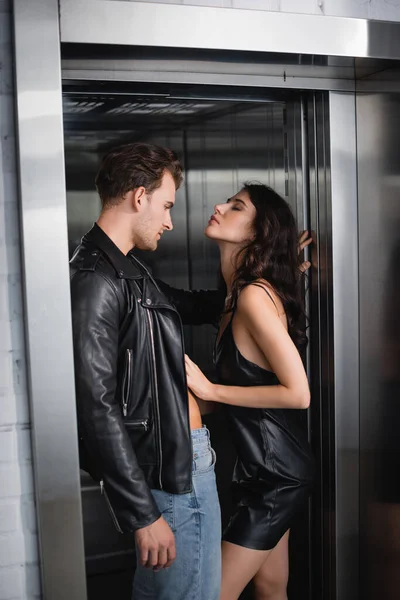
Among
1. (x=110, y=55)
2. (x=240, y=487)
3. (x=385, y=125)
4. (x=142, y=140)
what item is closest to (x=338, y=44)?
(x=385, y=125)

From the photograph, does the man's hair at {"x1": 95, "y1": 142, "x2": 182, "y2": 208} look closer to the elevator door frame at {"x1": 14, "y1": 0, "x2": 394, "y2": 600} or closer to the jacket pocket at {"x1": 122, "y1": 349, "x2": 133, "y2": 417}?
the elevator door frame at {"x1": 14, "y1": 0, "x2": 394, "y2": 600}

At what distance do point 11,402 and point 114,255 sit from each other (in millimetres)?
466

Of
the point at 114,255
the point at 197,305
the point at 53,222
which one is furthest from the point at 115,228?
the point at 197,305

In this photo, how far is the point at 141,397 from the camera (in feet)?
6.09

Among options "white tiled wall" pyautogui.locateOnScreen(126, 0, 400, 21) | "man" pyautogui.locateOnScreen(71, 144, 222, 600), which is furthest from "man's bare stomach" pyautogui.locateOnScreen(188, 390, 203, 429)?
"white tiled wall" pyautogui.locateOnScreen(126, 0, 400, 21)

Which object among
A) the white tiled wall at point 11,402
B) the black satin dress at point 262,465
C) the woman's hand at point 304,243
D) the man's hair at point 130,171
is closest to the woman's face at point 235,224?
the woman's hand at point 304,243

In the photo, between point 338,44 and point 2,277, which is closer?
point 2,277

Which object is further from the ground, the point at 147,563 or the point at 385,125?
the point at 385,125

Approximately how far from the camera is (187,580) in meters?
1.86

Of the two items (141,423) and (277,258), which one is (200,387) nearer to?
(141,423)

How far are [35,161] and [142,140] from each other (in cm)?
97

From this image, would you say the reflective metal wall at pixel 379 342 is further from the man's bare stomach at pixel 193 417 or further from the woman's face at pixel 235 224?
the man's bare stomach at pixel 193 417

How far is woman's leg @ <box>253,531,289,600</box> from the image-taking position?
237 centimetres

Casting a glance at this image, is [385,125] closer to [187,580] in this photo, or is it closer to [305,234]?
[305,234]
